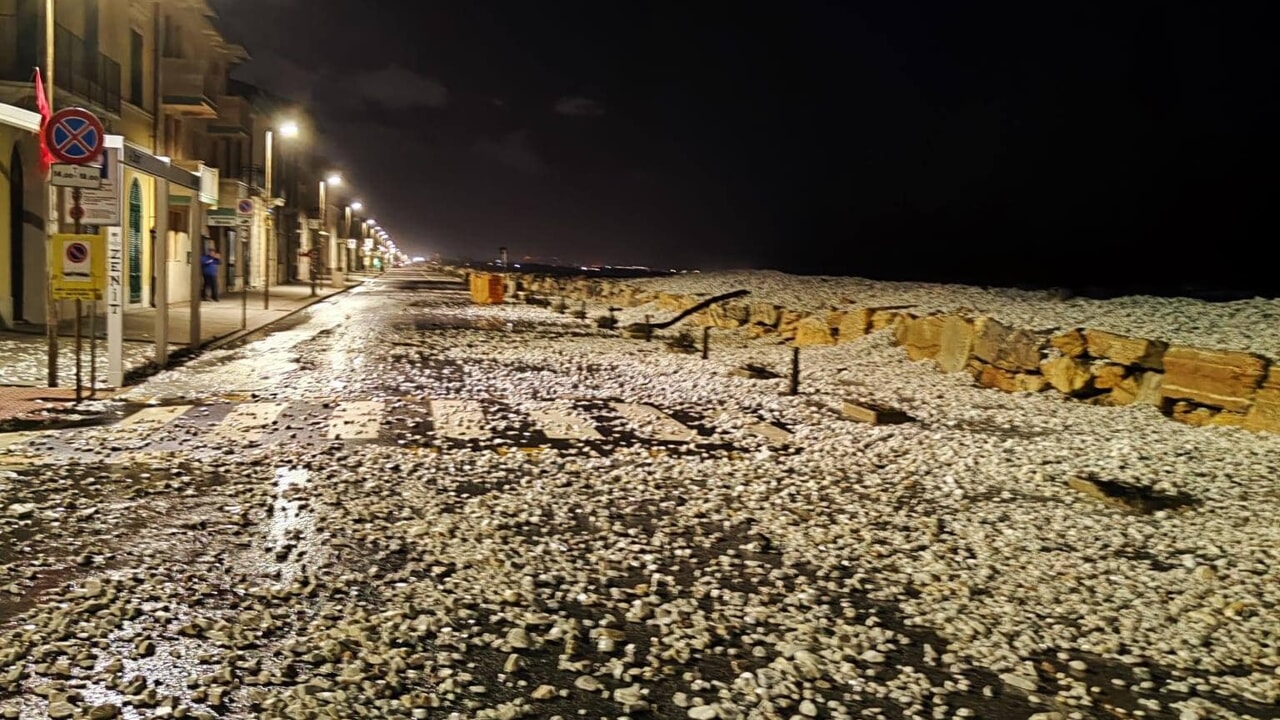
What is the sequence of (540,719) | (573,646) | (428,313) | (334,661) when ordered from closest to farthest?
(540,719) → (334,661) → (573,646) → (428,313)

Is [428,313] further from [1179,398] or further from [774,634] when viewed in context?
[774,634]

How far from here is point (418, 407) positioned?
11352 mm

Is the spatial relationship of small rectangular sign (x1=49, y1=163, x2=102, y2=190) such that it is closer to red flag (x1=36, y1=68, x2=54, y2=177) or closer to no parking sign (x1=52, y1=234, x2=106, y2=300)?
red flag (x1=36, y1=68, x2=54, y2=177)

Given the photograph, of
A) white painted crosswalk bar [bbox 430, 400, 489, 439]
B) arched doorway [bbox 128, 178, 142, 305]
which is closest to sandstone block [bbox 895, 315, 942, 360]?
white painted crosswalk bar [bbox 430, 400, 489, 439]

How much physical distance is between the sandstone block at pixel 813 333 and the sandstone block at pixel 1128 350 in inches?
301

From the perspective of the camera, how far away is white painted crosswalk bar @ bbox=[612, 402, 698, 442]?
10.0 m

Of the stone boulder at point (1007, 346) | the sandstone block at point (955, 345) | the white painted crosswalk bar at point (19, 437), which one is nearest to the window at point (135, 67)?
the white painted crosswalk bar at point (19, 437)

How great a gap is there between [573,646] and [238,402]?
818 centimetres

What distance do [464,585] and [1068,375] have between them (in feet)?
30.6

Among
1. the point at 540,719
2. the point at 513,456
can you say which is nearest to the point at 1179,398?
the point at 513,456

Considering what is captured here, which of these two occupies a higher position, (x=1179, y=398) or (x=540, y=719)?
(x=1179, y=398)

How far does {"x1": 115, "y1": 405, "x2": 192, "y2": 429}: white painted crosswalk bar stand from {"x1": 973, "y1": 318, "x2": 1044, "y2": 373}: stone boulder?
10236 mm

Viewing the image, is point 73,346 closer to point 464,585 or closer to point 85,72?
point 85,72

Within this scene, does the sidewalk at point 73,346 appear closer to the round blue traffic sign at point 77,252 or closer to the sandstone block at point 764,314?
the round blue traffic sign at point 77,252
